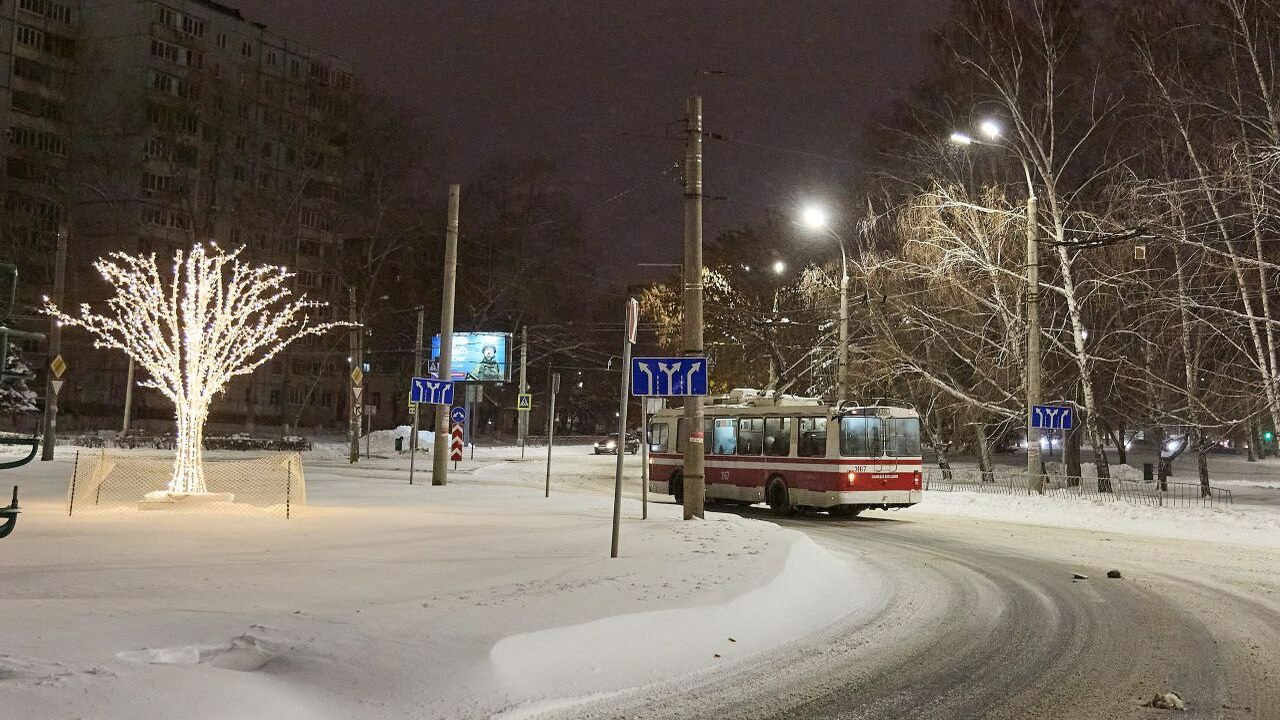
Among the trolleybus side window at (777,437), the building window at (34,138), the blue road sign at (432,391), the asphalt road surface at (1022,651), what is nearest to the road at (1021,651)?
the asphalt road surface at (1022,651)

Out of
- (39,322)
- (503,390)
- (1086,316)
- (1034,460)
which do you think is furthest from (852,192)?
(503,390)

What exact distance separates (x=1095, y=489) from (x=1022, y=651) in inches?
979

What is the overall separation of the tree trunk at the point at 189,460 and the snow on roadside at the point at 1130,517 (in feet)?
56.3

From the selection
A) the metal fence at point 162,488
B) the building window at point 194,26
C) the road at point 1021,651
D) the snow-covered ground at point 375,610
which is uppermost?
the building window at point 194,26

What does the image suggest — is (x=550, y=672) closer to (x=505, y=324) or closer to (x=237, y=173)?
(x=237, y=173)

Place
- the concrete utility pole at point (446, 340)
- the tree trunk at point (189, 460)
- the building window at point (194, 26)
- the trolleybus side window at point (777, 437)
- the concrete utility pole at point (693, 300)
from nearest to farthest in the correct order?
the concrete utility pole at point (693, 300), the tree trunk at point (189, 460), the trolleybus side window at point (777, 437), the concrete utility pole at point (446, 340), the building window at point (194, 26)

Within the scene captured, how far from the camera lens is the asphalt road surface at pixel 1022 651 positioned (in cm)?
676

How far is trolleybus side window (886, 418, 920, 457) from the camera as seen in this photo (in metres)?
23.4

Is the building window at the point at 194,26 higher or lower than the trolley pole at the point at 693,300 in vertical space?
higher

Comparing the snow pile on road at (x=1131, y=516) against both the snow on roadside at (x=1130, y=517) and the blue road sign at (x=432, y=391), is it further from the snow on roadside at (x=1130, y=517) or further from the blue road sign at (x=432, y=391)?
the blue road sign at (x=432, y=391)

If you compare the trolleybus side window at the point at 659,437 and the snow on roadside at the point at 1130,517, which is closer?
the snow on roadside at the point at 1130,517

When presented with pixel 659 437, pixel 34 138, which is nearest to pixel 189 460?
pixel 659 437

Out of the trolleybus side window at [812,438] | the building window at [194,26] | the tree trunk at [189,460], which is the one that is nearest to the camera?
the tree trunk at [189,460]

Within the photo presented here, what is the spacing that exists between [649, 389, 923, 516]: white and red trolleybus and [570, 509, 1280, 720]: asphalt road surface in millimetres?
7538
